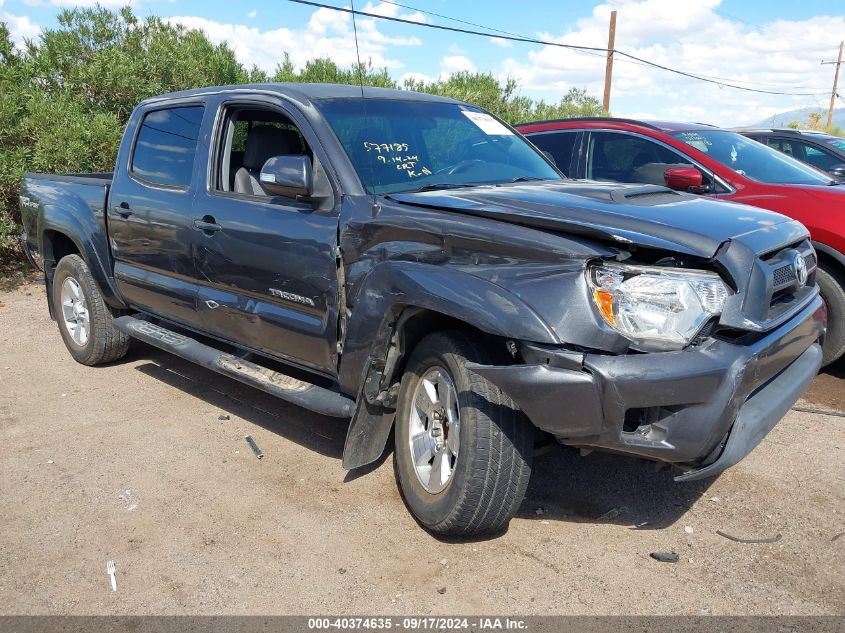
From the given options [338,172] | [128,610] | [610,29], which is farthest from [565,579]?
[610,29]

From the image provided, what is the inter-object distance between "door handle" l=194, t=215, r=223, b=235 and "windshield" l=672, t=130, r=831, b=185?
3.79 m

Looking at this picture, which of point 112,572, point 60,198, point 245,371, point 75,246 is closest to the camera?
point 112,572

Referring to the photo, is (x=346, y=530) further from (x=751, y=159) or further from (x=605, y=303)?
(x=751, y=159)

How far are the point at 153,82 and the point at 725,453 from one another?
986cm

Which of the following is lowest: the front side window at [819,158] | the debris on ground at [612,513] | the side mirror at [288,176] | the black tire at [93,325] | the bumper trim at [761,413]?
the debris on ground at [612,513]

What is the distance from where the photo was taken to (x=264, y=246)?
3.93 metres

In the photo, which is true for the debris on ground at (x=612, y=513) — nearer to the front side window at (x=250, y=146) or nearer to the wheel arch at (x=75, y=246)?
the front side window at (x=250, y=146)

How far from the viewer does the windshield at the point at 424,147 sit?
379 centimetres

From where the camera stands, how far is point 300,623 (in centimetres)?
282

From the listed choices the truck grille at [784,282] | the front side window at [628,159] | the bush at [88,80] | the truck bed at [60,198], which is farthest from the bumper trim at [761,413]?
the bush at [88,80]

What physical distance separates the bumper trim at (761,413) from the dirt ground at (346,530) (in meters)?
0.55

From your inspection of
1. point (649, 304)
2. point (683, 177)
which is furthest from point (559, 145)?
point (649, 304)

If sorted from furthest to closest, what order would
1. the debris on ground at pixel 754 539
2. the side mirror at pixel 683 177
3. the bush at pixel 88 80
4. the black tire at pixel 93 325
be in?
the bush at pixel 88 80
the black tire at pixel 93 325
the side mirror at pixel 683 177
the debris on ground at pixel 754 539

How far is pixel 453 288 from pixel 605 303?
59 cm
